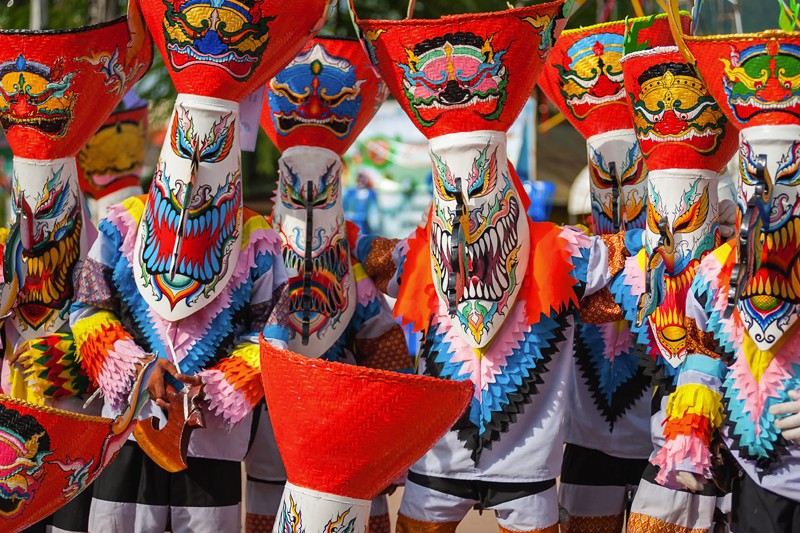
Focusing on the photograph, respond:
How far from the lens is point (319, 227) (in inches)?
128

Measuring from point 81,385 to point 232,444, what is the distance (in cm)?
60

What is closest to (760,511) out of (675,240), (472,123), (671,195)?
(675,240)

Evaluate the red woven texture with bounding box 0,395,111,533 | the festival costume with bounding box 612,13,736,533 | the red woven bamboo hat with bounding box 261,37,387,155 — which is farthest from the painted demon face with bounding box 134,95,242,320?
the festival costume with bounding box 612,13,736,533

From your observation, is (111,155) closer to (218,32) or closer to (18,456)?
(218,32)

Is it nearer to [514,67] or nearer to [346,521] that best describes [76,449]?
[346,521]

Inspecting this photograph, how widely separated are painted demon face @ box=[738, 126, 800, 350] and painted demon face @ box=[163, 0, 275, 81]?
53.9 inches

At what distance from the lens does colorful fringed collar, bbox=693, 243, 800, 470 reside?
7.87ft

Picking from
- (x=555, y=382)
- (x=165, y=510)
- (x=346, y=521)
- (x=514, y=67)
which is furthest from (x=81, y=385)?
(x=514, y=67)

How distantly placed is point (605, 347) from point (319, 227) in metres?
1.15

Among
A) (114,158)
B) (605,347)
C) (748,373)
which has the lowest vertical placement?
(605,347)

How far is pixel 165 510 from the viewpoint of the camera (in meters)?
2.88

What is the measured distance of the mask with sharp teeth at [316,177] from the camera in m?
3.21

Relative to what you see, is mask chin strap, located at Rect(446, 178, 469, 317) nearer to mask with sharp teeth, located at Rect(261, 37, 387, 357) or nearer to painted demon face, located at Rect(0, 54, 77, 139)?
mask with sharp teeth, located at Rect(261, 37, 387, 357)

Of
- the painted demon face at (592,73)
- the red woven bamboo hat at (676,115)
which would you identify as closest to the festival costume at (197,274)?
the red woven bamboo hat at (676,115)
